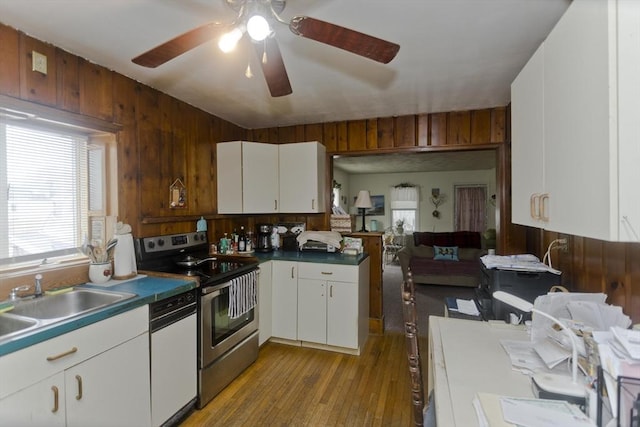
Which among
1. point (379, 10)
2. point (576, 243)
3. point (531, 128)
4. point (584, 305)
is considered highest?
point (379, 10)

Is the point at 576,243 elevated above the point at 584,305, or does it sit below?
above

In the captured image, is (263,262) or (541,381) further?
(263,262)

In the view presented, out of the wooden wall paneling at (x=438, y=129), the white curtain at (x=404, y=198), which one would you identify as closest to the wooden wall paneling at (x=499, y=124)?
the wooden wall paneling at (x=438, y=129)

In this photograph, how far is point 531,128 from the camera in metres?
1.34

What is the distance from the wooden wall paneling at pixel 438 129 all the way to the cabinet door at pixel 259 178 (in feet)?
5.29

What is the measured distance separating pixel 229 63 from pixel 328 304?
6.94 ft

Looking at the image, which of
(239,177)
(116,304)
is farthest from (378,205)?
(116,304)

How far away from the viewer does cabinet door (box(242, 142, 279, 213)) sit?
3.11m

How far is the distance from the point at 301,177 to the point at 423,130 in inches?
52.3

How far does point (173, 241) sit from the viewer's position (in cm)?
252

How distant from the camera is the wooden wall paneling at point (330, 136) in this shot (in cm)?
339

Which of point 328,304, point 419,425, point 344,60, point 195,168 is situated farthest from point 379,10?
point 328,304

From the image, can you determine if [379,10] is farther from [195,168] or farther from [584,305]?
[195,168]

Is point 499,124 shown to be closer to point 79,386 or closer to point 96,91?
point 96,91
